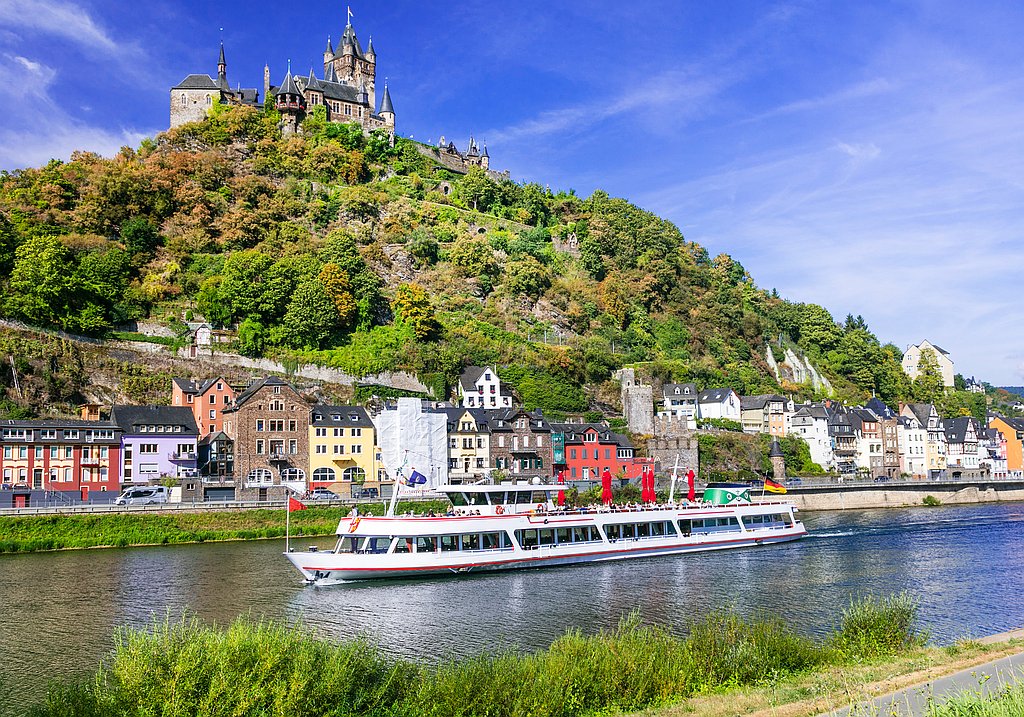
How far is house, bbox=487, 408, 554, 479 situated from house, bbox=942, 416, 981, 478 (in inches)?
2332

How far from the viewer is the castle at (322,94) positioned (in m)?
119

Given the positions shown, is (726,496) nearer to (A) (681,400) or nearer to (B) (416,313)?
(A) (681,400)

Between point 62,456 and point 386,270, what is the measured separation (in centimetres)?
4595

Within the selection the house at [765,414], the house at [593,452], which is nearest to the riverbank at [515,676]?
the house at [593,452]

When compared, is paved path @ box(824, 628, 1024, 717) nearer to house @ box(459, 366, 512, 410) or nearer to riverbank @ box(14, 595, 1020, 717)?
riverbank @ box(14, 595, 1020, 717)

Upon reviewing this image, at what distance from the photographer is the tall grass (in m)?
14.8

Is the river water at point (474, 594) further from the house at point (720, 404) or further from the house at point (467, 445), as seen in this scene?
the house at point (720, 404)

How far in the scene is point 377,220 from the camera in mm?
107625

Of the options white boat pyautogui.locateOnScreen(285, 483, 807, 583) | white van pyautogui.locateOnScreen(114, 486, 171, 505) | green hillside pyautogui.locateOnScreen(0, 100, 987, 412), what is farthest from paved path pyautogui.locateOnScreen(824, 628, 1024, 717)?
green hillside pyautogui.locateOnScreen(0, 100, 987, 412)

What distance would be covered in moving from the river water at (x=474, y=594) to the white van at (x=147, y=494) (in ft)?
24.9

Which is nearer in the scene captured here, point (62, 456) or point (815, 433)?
point (62, 456)

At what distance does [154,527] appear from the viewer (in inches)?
2100

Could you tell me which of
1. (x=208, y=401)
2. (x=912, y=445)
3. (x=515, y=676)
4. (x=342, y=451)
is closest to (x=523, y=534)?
(x=342, y=451)

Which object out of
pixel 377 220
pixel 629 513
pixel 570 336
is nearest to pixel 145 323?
pixel 377 220
